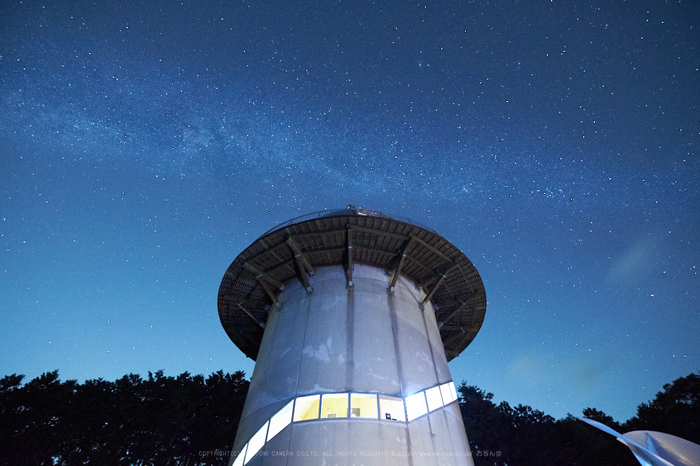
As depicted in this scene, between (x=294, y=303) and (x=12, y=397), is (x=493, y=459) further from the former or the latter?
(x=12, y=397)

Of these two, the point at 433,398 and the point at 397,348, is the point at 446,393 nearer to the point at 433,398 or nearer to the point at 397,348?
the point at 433,398

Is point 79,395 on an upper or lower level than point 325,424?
upper

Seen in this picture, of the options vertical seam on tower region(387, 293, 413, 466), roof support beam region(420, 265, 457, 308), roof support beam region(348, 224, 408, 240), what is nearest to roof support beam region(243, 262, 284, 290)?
roof support beam region(348, 224, 408, 240)

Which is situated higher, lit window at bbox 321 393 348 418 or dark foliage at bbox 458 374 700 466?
dark foliage at bbox 458 374 700 466

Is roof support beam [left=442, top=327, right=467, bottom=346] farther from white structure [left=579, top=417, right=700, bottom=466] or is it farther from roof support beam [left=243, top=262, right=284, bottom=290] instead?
white structure [left=579, top=417, right=700, bottom=466]

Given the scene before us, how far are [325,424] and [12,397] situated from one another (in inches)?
1184

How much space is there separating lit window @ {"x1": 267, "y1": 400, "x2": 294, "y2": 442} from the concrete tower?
4cm

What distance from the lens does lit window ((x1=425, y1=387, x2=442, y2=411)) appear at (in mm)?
14711

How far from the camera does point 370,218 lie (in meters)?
17.7

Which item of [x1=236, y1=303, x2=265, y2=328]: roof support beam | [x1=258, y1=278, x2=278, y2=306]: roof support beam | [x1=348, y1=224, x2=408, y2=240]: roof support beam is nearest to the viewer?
[x1=348, y1=224, x2=408, y2=240]: roof support beam

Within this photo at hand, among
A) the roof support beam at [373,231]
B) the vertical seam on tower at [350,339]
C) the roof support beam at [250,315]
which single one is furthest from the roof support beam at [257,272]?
the roof support beam at [373,231]

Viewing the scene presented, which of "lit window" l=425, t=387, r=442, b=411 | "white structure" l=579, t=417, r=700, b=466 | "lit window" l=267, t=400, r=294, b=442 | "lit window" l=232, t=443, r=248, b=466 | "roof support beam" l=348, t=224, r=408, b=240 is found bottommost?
"white structure" l=579, t=417, r=700, b=466

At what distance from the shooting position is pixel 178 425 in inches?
1215

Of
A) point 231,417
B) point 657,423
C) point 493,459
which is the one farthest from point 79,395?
point 657,423
